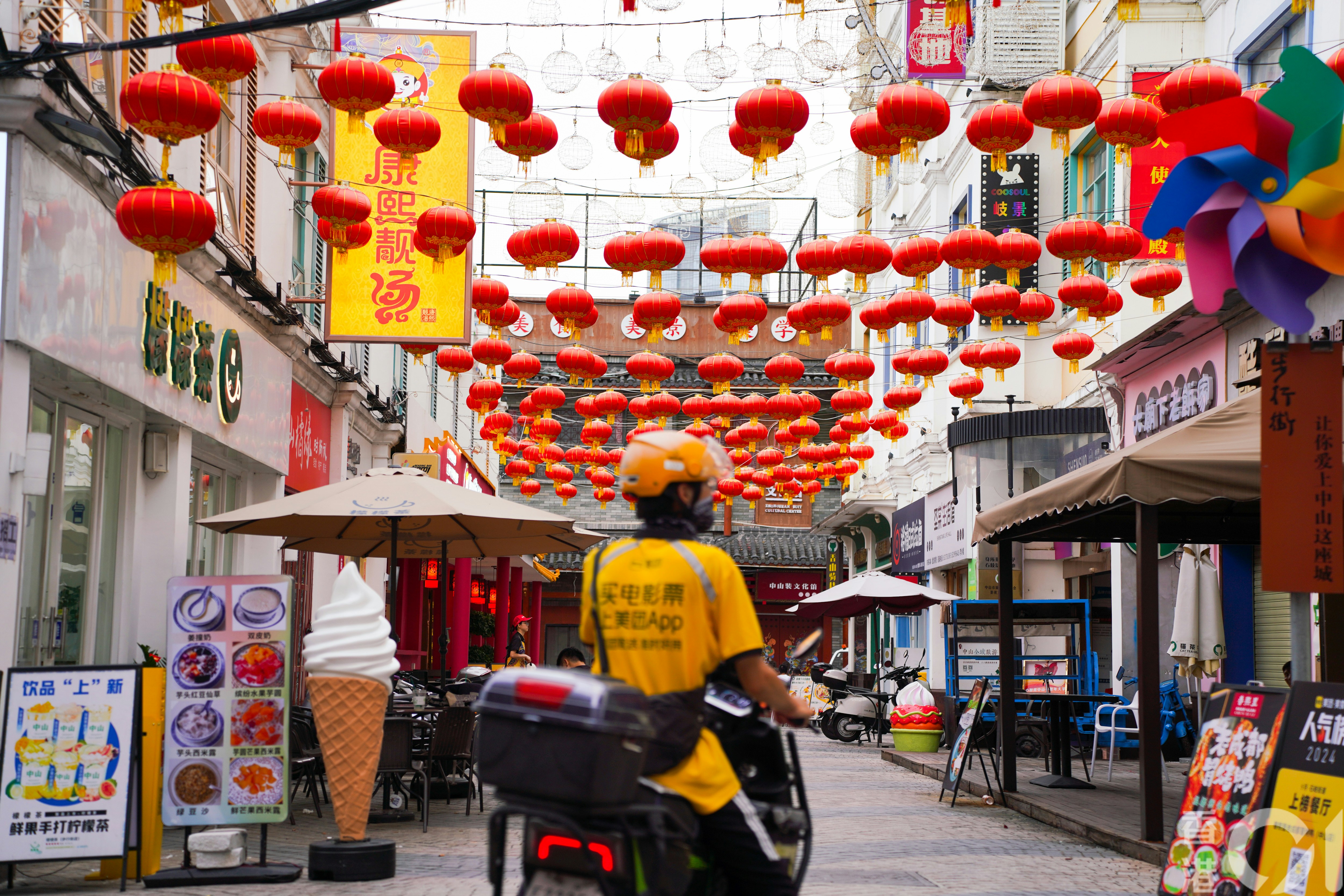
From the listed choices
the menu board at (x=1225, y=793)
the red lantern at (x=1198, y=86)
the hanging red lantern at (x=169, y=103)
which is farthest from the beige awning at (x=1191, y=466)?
the hanging red lantern at (x=169, y=103)

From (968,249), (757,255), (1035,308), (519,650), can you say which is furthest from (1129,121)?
(519,650)

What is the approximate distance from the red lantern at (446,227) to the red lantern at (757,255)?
2.50 metres

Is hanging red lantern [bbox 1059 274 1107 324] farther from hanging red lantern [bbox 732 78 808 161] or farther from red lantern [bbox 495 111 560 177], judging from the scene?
red lantern [bbox 495 111 560 177]

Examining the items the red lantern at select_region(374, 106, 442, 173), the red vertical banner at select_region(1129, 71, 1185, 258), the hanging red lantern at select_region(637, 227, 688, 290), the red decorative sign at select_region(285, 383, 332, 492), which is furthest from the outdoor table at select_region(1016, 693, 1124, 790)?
the red decorative sign at select_region(285, 383, 332, 492)

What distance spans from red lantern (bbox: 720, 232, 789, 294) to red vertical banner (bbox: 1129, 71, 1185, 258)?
507 centimetres

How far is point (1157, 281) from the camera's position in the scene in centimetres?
1377

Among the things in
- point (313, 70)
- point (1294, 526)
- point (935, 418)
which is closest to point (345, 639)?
point (1294, 526)

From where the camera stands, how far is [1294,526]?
6734mm

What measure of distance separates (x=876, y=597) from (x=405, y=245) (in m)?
11.8

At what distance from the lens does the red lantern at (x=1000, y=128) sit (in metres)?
11.0

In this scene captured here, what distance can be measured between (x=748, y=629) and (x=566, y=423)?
48255 mm

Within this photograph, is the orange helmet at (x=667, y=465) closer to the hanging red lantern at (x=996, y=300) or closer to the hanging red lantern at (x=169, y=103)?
the hanging red lantern at (x=169, y=103)

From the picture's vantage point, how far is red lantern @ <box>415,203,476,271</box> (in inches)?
491

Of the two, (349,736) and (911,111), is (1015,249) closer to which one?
(911,111)
